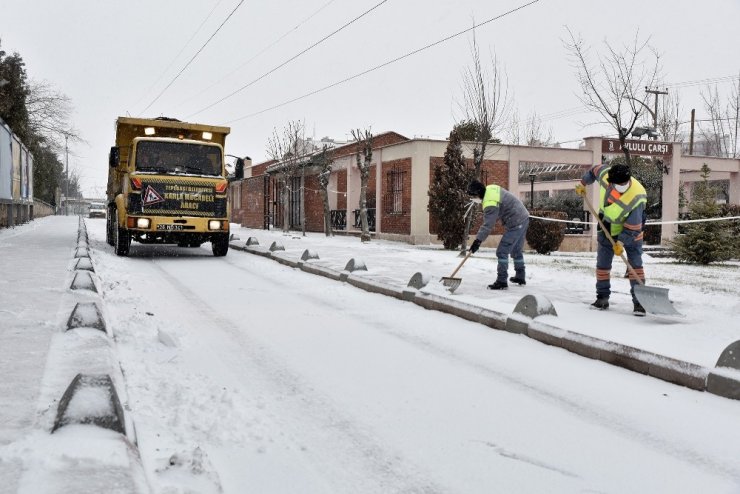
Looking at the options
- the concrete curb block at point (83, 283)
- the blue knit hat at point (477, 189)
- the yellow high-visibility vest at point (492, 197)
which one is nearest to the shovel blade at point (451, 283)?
the yellow high-visibility vest at point (492, 197)

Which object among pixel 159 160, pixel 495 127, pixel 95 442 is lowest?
pixel 95 442

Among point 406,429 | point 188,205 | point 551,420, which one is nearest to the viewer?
point 406,429

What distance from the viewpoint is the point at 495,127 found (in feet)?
56.9

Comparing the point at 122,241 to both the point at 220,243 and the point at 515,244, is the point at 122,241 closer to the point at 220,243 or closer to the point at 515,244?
the point at 220,243

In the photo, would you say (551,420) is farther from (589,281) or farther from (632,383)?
(589,281)

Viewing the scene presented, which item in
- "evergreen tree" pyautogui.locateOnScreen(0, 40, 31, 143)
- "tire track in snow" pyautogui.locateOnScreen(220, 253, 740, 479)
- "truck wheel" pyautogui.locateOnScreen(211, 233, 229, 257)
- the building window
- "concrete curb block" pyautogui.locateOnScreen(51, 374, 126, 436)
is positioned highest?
"evergreen tree" pyautogui.locateOnScreen(0, 40, 31, 143)

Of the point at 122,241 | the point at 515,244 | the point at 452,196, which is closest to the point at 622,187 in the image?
the point at 515,244

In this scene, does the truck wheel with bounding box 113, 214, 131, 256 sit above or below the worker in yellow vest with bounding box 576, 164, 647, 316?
below

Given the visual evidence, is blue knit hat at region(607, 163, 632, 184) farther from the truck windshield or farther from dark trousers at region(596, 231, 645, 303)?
the truck windshield

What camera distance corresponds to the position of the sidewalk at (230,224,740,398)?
17.0 feet

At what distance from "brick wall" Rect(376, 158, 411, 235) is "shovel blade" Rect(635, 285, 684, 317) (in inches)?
653

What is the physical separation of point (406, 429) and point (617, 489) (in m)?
1.11

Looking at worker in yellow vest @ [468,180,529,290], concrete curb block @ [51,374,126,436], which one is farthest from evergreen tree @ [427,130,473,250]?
concrete curb block @ [51,374,126,436]

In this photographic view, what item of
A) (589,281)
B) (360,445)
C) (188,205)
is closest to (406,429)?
(360,445)
